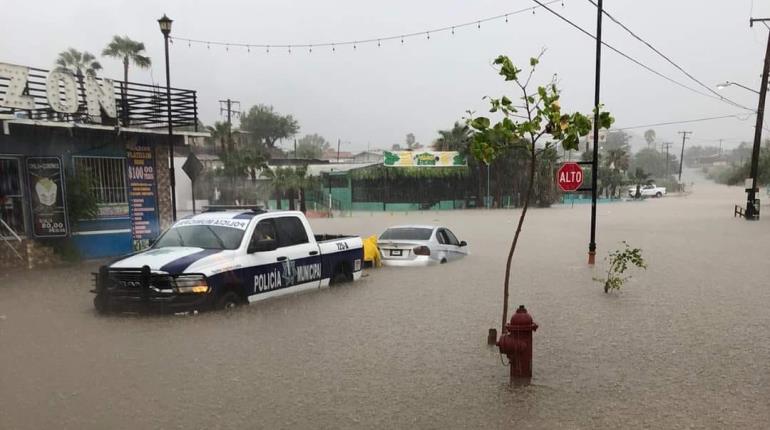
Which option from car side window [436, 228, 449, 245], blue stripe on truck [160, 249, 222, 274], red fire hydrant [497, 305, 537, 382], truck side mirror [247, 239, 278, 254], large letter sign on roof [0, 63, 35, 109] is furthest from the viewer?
car side window [436, 228, 449, 245]

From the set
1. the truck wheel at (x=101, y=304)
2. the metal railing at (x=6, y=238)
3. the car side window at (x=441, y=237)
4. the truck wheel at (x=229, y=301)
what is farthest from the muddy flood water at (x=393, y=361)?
the car side window at (x=441, y=237)

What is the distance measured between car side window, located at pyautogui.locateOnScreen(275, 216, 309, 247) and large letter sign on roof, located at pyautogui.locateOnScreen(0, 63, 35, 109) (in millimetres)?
6794

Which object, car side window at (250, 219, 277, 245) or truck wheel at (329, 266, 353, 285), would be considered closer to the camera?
car side window at (250, 219, 277, 245)

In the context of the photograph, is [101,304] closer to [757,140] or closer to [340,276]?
[340,276]

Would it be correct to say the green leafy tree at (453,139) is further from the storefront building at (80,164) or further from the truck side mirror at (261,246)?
the truck side mirror at (261,246)

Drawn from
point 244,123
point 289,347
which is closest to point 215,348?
point 289,347

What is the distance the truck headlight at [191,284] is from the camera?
8102mm

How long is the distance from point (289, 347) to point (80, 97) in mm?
11124

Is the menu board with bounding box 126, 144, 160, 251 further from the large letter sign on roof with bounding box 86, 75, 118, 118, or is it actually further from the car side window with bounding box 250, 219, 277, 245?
the car side window with bounding box 250, 219, 277, 245

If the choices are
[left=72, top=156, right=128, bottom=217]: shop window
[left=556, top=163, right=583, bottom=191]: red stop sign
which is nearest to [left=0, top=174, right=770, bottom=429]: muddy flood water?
[left=556, top=163, right=583, bottom=191]: red stop sign

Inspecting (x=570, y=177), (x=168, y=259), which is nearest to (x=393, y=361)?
(x=168, y=259)

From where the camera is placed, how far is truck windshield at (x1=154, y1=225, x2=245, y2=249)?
9.00m

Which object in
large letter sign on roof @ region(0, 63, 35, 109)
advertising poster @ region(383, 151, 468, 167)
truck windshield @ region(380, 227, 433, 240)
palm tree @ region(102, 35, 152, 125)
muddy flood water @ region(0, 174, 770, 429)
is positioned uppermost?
palm tree @ region(102, 35, 152, 125)

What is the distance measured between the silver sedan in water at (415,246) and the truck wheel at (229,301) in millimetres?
6176
